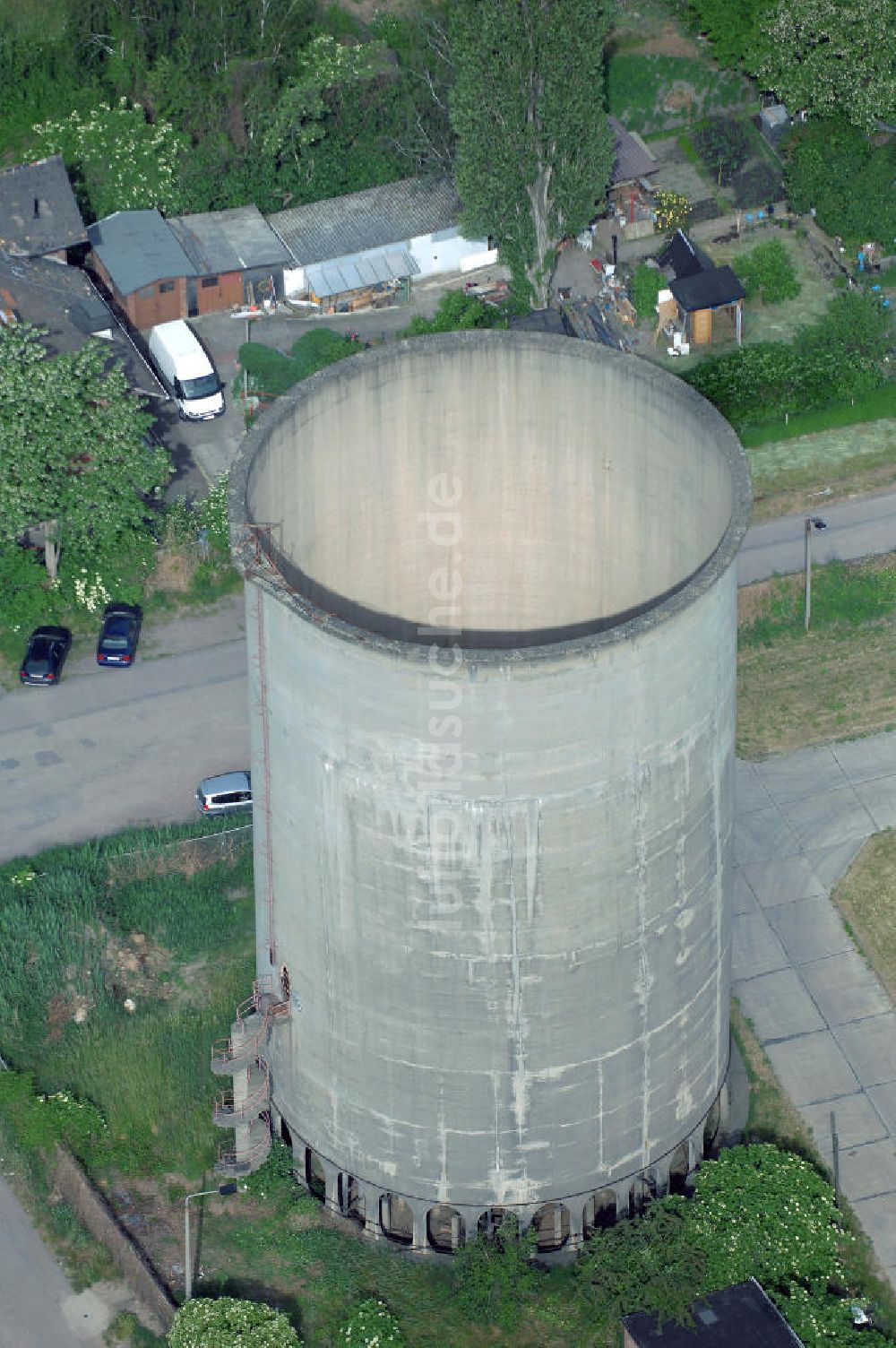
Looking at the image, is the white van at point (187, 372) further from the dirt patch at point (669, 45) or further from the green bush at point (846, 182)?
the dirt patch at point (669, 45)

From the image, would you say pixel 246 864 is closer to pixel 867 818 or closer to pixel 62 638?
pixel 62 638

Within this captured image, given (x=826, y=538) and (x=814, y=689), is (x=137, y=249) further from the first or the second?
(x=814, y=689)

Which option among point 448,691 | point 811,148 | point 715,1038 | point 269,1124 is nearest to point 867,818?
point 715,1038

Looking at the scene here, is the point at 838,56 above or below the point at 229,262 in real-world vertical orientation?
above

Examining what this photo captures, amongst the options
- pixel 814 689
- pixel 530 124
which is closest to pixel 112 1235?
pixel 814 689

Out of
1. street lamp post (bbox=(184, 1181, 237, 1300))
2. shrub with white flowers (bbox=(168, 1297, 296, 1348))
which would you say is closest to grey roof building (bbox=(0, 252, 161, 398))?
street lamp post (bbox=(184, 1181, 237, 1300))

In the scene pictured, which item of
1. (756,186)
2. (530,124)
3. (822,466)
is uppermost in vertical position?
(530,124)
